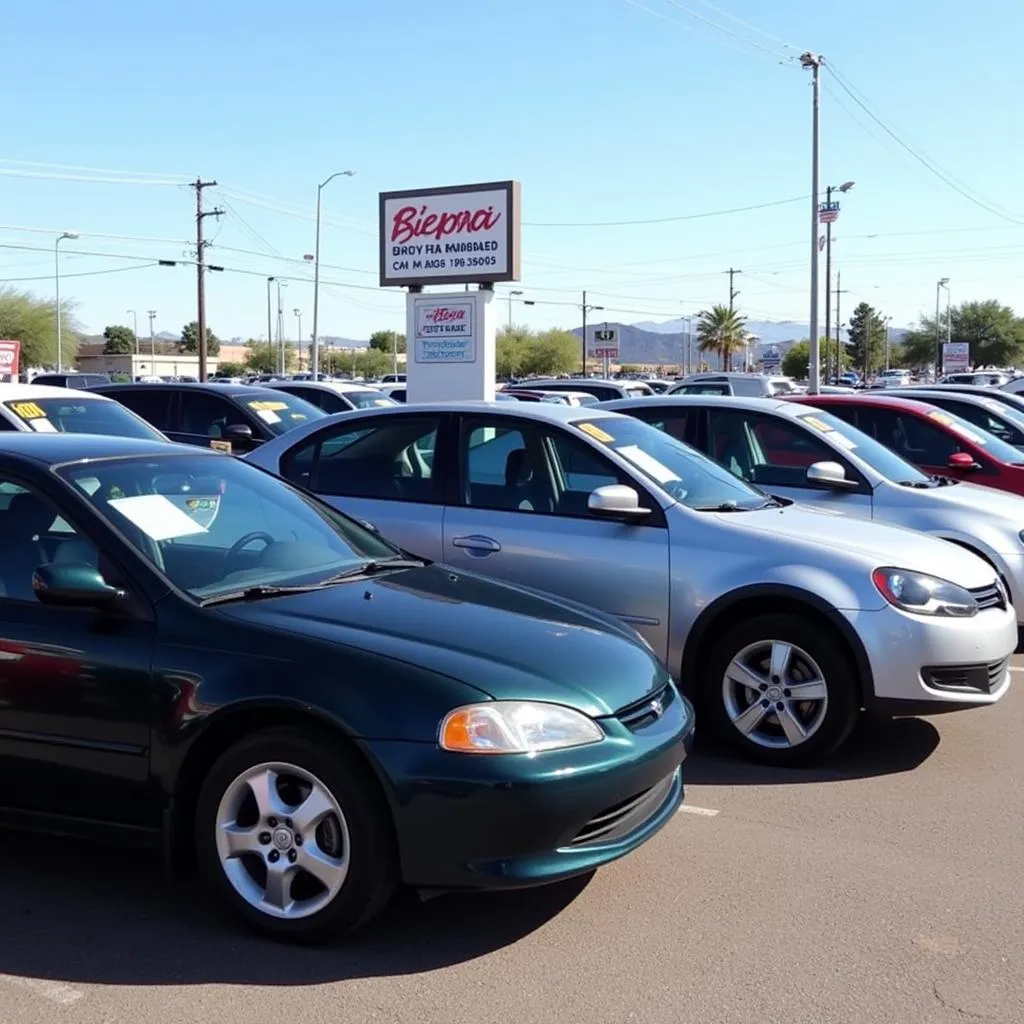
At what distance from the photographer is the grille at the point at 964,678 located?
18.1 ft

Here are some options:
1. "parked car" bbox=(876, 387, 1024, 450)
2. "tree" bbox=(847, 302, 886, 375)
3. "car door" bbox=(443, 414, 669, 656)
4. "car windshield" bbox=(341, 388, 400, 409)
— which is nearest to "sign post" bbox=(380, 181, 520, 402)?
"car windshield" bbox=(341, 388, 400, 409)

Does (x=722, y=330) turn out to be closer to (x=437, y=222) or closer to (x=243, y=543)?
(x=437, y=222)

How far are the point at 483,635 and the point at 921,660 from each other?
7.89ft

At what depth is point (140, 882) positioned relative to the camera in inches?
171

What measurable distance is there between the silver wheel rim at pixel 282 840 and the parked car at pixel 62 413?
6348 mm

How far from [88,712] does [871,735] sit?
Result: 4020 mm

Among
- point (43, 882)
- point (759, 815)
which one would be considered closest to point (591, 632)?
point (759, 815)

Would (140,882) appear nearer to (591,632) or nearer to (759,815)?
(591,632)

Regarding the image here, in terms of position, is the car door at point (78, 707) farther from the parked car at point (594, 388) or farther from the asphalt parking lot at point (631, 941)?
the parked car at point (594, 388)

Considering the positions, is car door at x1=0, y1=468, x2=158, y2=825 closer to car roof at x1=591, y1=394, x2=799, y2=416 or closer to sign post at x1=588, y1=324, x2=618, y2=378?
car roof at x1=591, y1=394, x2=799, y2=416

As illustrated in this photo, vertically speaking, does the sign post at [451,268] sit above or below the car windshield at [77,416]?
above

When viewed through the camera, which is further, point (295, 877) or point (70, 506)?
point (70, 506)

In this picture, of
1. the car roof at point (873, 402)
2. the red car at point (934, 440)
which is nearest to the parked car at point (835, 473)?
the red car at point (934, 440)

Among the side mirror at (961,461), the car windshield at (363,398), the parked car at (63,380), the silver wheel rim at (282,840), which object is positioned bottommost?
the silver wheel rim at (282,840)
